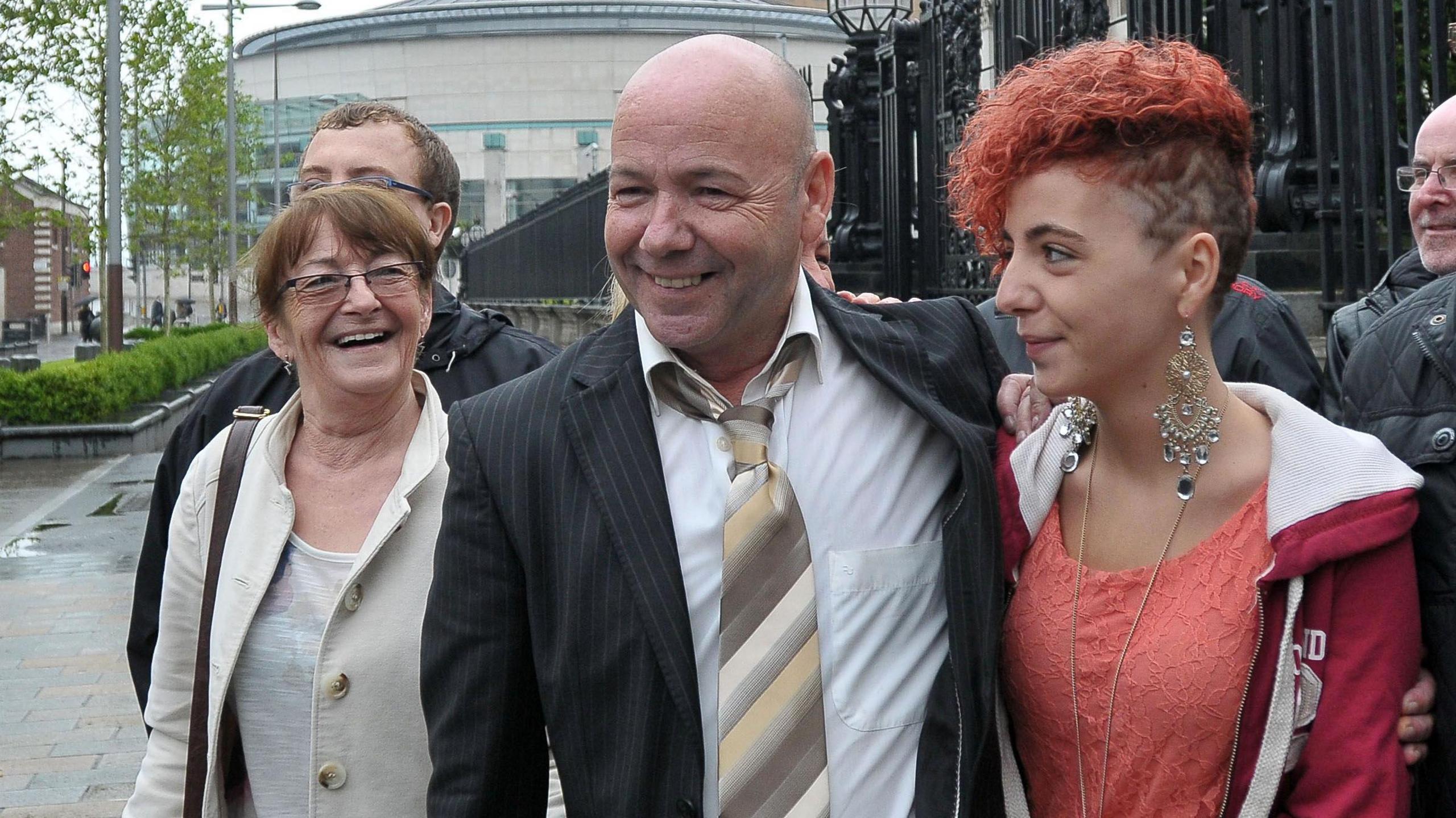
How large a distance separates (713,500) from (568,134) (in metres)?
66.6

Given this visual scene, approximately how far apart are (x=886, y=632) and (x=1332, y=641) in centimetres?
66

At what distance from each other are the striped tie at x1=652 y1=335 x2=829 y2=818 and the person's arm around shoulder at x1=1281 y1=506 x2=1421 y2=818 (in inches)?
29.0

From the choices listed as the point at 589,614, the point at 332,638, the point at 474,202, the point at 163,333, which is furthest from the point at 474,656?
the point at 474,202

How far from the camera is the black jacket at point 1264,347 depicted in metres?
3.59

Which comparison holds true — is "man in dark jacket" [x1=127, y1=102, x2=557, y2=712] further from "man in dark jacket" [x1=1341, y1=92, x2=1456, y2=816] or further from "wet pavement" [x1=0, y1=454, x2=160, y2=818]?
"wet pavement" [x1=0, y1=454, x2=160, y2=818]

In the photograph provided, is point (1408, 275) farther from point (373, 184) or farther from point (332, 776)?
point (332, 776)

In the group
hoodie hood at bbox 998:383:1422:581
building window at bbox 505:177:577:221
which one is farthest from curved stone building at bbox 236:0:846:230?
hoodie hood at bbox 998:383:1422:581

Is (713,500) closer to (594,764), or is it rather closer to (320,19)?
(594,764)

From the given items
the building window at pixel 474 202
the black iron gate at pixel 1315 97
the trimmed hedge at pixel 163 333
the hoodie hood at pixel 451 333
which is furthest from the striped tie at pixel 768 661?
the building window at pixel 474 202

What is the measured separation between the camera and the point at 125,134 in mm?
32281

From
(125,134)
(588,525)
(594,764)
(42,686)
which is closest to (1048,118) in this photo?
(588,525)

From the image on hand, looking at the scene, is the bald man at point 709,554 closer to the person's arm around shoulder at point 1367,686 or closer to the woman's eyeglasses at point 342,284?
the person's arm around shoulder at point 1367,686

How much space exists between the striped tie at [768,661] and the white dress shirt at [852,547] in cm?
3

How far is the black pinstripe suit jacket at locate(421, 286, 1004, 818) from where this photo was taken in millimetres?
2336
